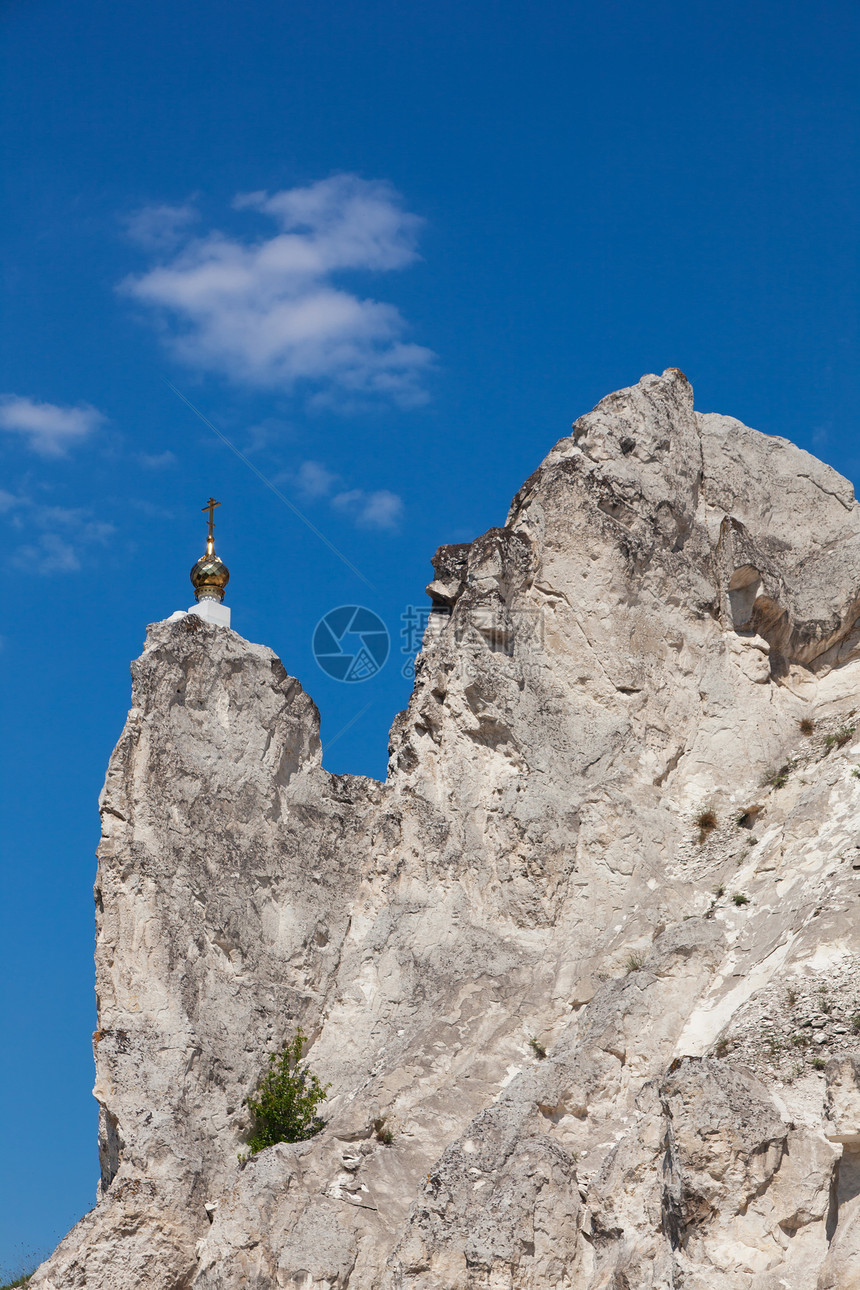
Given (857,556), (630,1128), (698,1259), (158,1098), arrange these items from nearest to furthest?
(698,1259), (630,1128), (158,1098), (857,556)

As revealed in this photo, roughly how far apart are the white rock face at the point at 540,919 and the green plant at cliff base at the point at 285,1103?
249mm

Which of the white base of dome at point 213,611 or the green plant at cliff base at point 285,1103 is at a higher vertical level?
the white base of dome at point 213,611

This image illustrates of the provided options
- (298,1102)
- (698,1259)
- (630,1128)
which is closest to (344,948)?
(298,1102)

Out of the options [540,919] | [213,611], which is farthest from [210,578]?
[540,919]

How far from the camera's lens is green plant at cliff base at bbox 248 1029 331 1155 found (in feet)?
68.5

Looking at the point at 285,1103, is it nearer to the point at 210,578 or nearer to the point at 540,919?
the point at 540,919

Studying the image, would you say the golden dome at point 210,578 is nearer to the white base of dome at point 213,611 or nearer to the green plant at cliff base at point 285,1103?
the white base of dome at point 213,611

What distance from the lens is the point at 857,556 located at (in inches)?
993

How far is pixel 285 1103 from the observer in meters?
21.2

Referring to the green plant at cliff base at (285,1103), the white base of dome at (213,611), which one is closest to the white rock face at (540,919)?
the green plant at cliff base at (285,1103)

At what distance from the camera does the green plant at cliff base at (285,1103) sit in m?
20.9

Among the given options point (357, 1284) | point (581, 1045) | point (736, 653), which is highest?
point (736, 653)

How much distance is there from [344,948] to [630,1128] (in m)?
6.85

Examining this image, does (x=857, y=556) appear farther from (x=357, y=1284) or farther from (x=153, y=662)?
(x=357, y=1284)
